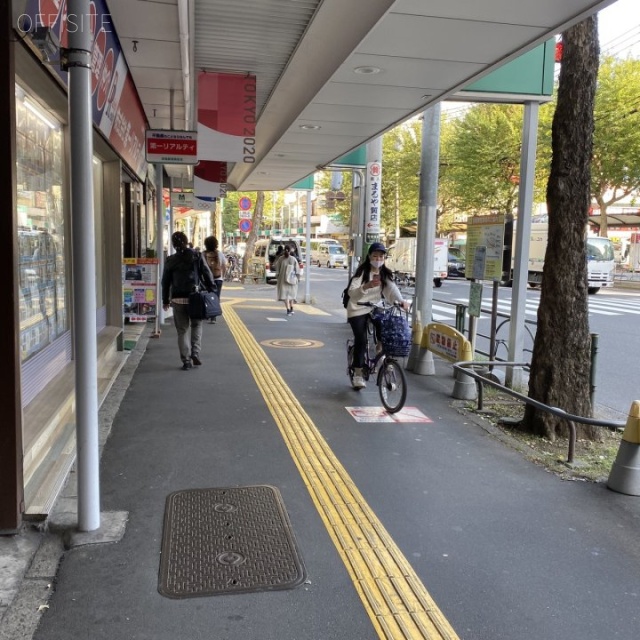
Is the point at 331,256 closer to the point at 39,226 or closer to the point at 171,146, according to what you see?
the point at 171,146

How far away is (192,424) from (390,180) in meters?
40.0

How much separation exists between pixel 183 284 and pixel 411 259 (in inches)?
879

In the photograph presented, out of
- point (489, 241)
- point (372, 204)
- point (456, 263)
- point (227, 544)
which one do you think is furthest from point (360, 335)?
point (456, 263)

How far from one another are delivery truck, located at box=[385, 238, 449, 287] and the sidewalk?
19978 mm

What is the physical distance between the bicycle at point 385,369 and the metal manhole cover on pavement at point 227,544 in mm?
2272

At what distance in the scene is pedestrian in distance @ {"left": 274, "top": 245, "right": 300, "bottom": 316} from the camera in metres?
14.7

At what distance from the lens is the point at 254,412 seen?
20.1 feet

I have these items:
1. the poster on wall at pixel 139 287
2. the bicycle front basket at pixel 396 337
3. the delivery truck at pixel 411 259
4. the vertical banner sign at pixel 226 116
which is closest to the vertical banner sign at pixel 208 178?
the poster on wall at pixel 139 287

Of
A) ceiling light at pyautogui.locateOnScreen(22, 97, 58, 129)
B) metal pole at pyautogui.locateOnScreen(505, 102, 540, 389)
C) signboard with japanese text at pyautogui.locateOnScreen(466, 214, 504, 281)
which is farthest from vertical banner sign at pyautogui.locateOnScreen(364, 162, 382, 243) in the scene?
ceiling light at pyautogui.locateOnScreen(22, 97, 58, 129)

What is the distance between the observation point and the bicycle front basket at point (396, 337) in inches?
245

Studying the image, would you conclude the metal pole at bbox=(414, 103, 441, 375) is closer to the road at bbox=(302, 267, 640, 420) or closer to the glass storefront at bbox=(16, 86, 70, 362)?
the road at bbox=(302, 267, 640, 420)

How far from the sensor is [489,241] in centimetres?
769

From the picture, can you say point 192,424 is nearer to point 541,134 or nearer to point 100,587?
point 100,587

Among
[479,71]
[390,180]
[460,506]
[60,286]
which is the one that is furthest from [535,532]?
[390,180]
